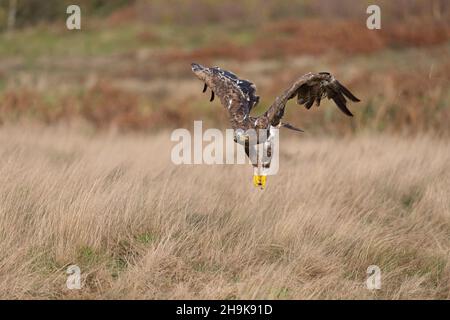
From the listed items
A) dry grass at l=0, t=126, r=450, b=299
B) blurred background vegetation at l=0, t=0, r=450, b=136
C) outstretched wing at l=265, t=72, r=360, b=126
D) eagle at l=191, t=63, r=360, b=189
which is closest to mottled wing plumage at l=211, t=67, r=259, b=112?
eagle at l=191, t=63, r=360, b=189

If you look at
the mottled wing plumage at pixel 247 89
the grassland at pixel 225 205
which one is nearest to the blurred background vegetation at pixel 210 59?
the grassland at pixel 225 205

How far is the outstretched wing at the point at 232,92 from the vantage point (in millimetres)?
6364

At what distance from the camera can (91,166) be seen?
7.82 meters

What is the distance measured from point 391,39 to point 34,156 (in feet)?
62.7

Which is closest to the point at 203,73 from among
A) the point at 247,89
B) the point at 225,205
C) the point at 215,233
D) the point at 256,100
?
the point at 247,89

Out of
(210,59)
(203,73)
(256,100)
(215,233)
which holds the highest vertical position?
(203,73)

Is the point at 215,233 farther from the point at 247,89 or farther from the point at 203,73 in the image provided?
the point at 203,73

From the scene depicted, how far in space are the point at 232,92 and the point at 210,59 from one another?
18873 mm

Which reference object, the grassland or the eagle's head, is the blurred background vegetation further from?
the eagle's head

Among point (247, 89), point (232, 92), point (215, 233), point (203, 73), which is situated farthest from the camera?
point (203, 73)

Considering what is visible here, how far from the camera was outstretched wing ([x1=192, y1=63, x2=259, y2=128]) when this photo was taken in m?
6.36

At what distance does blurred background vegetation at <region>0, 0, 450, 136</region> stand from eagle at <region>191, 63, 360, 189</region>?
20.7 ft

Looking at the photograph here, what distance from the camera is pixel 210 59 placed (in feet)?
83.1
